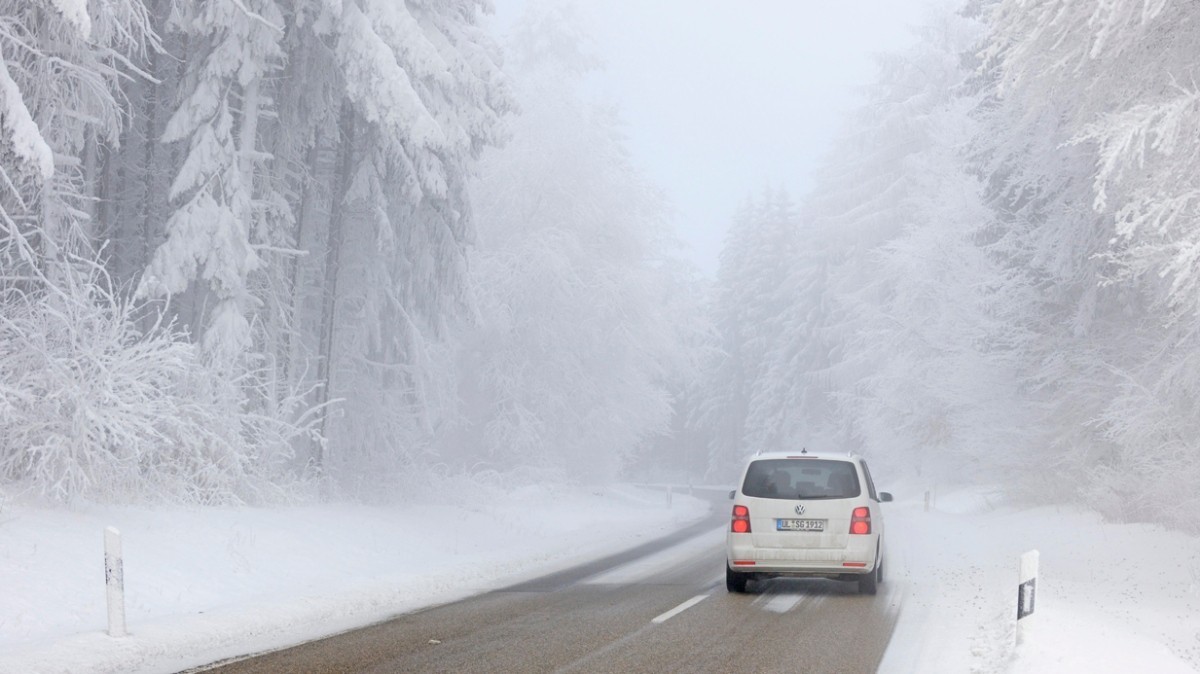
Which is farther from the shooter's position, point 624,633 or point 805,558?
point 805,558

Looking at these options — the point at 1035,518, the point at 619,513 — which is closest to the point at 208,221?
the point at 1035,518

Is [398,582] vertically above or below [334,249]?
below

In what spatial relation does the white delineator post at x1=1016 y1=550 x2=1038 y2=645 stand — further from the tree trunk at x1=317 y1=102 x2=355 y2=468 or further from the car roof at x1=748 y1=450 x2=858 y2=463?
the tree trunk at x1=317 y1=102 x2=355 y2=468

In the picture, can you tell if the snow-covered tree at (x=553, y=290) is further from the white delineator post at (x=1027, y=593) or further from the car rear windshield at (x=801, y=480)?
the white delineator post at (x=1027, y=593)

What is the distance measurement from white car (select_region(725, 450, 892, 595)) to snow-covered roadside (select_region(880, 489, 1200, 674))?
2.67ft

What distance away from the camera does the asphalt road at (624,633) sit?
28.0 ft

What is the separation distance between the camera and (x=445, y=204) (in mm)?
21938

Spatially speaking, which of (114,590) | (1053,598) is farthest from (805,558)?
(114,590)

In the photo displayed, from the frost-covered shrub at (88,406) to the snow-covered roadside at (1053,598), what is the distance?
8935 mm

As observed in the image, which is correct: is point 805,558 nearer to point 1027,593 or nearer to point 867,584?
point 867,584

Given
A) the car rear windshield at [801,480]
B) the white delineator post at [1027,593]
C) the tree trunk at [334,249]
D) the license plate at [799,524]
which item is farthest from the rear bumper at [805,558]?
the tree trunk at [334,249]

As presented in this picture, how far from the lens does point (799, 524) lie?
1357 centimetres

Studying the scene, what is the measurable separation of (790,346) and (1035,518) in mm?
33872

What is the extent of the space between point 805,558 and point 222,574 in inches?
266
